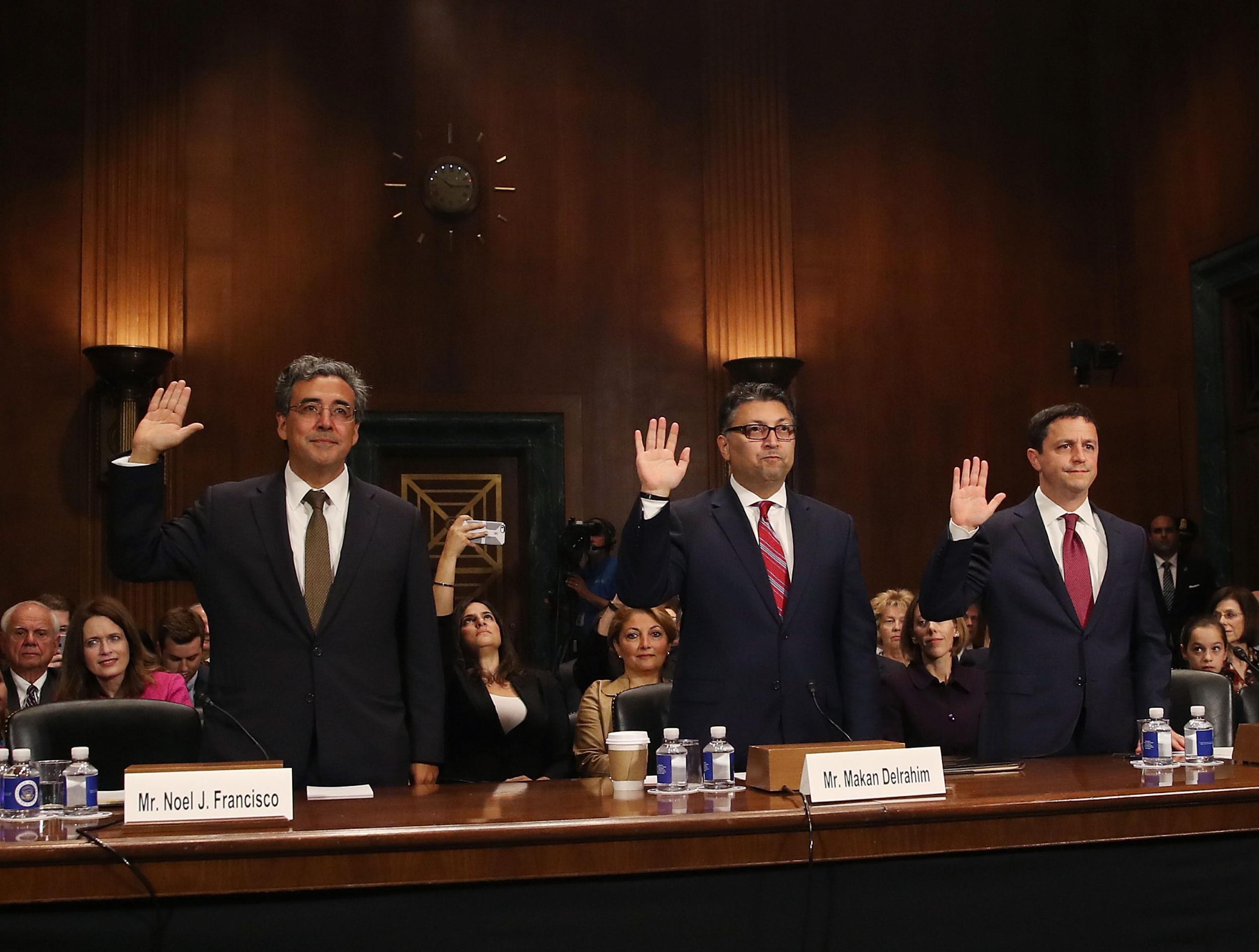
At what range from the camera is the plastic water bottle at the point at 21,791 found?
2.00 metres

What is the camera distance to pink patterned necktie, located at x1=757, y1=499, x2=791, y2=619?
2859 millimetres

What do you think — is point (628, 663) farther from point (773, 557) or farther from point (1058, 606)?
point (1058, 606)

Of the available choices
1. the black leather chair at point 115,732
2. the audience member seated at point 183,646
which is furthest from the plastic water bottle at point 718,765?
the audience member seated at point 183,646

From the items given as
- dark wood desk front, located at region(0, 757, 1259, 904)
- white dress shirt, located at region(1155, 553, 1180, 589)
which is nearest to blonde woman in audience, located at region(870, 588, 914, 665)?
white dress shirt, located at region(1155, 553, 1180, 589)

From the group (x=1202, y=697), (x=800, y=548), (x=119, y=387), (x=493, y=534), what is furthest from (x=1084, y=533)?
(x=119, y=387)

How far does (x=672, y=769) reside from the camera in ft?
7.28

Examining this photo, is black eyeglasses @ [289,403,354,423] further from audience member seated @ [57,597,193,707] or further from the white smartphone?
audience member seated @ [57,597,193,707]

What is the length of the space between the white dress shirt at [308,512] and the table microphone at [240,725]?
31 cm

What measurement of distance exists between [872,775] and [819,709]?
65 cm

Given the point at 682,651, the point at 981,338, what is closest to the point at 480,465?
the point at 981,338

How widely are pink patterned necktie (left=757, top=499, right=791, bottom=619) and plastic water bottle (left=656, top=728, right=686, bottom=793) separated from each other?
650 millimetres

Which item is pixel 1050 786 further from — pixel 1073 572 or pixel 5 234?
pixel 5 234

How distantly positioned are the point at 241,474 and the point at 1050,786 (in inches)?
208

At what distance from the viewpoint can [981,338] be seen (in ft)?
24.9
